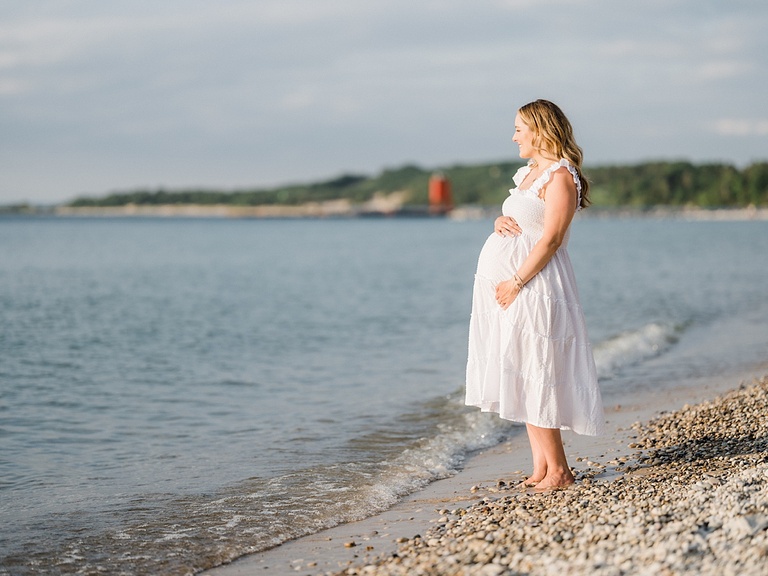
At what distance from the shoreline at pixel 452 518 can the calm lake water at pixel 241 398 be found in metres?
0.24

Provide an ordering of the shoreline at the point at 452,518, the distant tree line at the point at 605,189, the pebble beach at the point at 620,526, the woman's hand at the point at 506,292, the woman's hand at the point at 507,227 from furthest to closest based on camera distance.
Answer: the distant tree line at the point at 605,189 → the woman's hand at the point at 507,227 → the woman's hand at the point at 506,292 → the shoreline at the point at 452,518 → the pebble beach at the point at 620,526

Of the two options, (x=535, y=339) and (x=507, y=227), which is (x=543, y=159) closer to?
(x=507, y=227)

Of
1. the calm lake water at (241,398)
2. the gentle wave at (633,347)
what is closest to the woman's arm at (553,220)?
the calm lake water at (241,398)

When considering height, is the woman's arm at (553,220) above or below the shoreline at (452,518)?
above

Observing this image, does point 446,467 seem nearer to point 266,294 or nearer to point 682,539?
point 682,539

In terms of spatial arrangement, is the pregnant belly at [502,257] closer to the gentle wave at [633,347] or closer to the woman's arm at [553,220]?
the woman's arm at [553,220]

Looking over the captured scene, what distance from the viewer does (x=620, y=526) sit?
4.22 meters

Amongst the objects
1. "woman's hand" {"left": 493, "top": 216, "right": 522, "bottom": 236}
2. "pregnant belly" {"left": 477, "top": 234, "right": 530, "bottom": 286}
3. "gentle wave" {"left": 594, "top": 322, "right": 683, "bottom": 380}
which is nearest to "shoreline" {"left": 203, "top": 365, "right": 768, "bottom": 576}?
"pregnant belly" {"left": 477, "top": 234, "right": 530, "bottom": 286}

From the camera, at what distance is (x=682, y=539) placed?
390 centimetres

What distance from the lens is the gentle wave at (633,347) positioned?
41.3 ft

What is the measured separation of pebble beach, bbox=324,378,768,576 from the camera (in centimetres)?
379

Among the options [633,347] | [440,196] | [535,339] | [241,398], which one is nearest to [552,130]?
[535,339]

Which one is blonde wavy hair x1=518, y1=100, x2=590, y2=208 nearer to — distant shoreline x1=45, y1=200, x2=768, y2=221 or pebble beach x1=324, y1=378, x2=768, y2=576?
pebble beach x1=324, y1=378, x2=768, y2=576

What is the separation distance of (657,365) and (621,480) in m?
7.30
